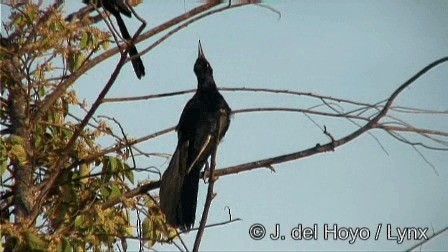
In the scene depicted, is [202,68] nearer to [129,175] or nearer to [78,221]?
[129,175]

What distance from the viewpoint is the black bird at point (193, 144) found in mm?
2477

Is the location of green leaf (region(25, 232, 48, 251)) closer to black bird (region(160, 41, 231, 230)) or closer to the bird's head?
black bird (region(160, 41, 231, 230))

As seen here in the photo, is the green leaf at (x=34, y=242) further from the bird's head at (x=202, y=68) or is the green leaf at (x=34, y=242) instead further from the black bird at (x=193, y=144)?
the bird's head at (x=202, y=68)

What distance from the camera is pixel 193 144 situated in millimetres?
2738

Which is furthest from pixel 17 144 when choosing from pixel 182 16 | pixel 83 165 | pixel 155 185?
pixel 182 16

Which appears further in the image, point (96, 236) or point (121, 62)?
point (96, 236)

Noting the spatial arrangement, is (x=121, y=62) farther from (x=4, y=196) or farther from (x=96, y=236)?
(x=4, y=196)

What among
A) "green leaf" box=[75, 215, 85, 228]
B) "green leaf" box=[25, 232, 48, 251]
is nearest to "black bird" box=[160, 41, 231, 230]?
"green leaf" box=[75, 215, 85, 228]

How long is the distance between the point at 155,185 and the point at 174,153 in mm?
154

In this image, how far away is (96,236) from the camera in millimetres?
2602

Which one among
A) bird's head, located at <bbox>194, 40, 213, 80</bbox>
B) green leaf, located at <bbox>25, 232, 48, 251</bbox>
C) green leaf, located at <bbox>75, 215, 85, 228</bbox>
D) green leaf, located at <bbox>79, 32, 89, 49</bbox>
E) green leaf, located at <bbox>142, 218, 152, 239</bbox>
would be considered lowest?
green leaf, located at <bbox>25, 232, 48, 251</bbox>

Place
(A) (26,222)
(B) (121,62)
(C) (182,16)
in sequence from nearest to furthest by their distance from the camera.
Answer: (B) (121,62), (A) (26,222), (C) (182,16)

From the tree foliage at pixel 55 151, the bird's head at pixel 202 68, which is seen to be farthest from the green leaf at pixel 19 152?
the bird's head at pixel 202 68

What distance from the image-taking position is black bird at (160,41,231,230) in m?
2.48
